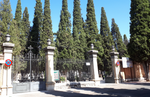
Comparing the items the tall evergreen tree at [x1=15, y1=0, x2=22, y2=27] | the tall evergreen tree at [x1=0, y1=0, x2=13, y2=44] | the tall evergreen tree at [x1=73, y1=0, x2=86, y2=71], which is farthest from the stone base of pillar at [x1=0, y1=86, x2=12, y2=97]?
the tall evergreen tree at [x1=15, y1=0, x2=22, y2=27]

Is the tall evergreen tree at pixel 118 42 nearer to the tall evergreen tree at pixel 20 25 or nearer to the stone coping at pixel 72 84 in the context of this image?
the stone coping at pixel 72 84

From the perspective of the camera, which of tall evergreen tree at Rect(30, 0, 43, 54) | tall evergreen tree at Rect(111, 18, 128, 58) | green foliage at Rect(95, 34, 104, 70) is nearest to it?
green foliage at Rect(95, 34, 104, 70)

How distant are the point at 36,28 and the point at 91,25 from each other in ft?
40.9

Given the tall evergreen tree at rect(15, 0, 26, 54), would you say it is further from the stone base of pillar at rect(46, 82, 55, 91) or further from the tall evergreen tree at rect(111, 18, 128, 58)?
the tall evergreen tree at rect(111, 18, 128, 58)

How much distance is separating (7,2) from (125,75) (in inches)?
817

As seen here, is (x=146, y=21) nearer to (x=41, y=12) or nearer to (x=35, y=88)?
(x=35, y=88)

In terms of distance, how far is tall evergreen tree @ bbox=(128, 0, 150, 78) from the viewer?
17031 mm

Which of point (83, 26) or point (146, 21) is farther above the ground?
point (83, 26)

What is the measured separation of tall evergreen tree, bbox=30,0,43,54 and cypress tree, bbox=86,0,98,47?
1087cm

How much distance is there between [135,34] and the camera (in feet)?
58.7

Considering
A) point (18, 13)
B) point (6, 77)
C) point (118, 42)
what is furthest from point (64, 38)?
point (6, 77)

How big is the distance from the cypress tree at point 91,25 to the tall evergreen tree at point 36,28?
10.9 meters

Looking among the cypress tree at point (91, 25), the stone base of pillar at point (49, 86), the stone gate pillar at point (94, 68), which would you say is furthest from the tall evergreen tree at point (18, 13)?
the stone base of pillar at point (49, 86)

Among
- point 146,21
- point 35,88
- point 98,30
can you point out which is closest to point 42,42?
point 98,30
